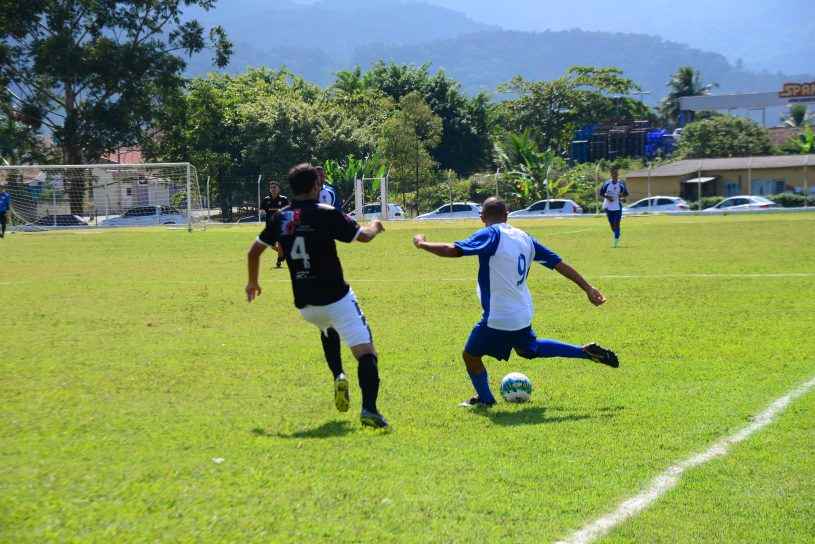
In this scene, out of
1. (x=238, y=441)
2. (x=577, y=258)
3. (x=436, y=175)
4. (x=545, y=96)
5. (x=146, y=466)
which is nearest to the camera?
(x=146, y=466)

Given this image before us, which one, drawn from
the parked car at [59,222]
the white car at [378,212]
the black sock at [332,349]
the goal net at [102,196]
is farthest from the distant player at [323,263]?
the white car at [378,212]

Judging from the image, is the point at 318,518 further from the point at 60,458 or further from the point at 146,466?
the point at 60,458

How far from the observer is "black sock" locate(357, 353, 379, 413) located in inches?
275

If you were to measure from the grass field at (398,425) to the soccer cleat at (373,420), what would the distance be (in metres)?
0.10

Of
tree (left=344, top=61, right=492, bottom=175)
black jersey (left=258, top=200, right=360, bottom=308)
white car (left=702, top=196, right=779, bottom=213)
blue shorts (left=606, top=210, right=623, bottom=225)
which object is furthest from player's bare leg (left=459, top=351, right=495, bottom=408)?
tree (left=344, top=61, right=492, bottom=175)

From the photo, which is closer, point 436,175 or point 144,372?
point 144,372

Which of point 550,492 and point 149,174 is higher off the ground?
point 149,174

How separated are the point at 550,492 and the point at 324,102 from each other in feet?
202

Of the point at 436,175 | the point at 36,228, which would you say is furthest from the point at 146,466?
the point at 436,175

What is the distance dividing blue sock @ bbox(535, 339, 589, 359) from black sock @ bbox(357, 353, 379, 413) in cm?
144

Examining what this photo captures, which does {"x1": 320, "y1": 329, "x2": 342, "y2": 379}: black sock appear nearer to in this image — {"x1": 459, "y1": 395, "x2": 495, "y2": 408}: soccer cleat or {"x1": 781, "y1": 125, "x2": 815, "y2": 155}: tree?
{"x1": 459, "y1": 395, "x2": 495, "y2": 408}: soccer cleat

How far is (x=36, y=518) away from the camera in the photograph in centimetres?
505

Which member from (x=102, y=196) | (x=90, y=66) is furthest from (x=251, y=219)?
(x=90, y=66)

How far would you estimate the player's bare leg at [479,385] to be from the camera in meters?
7.65
